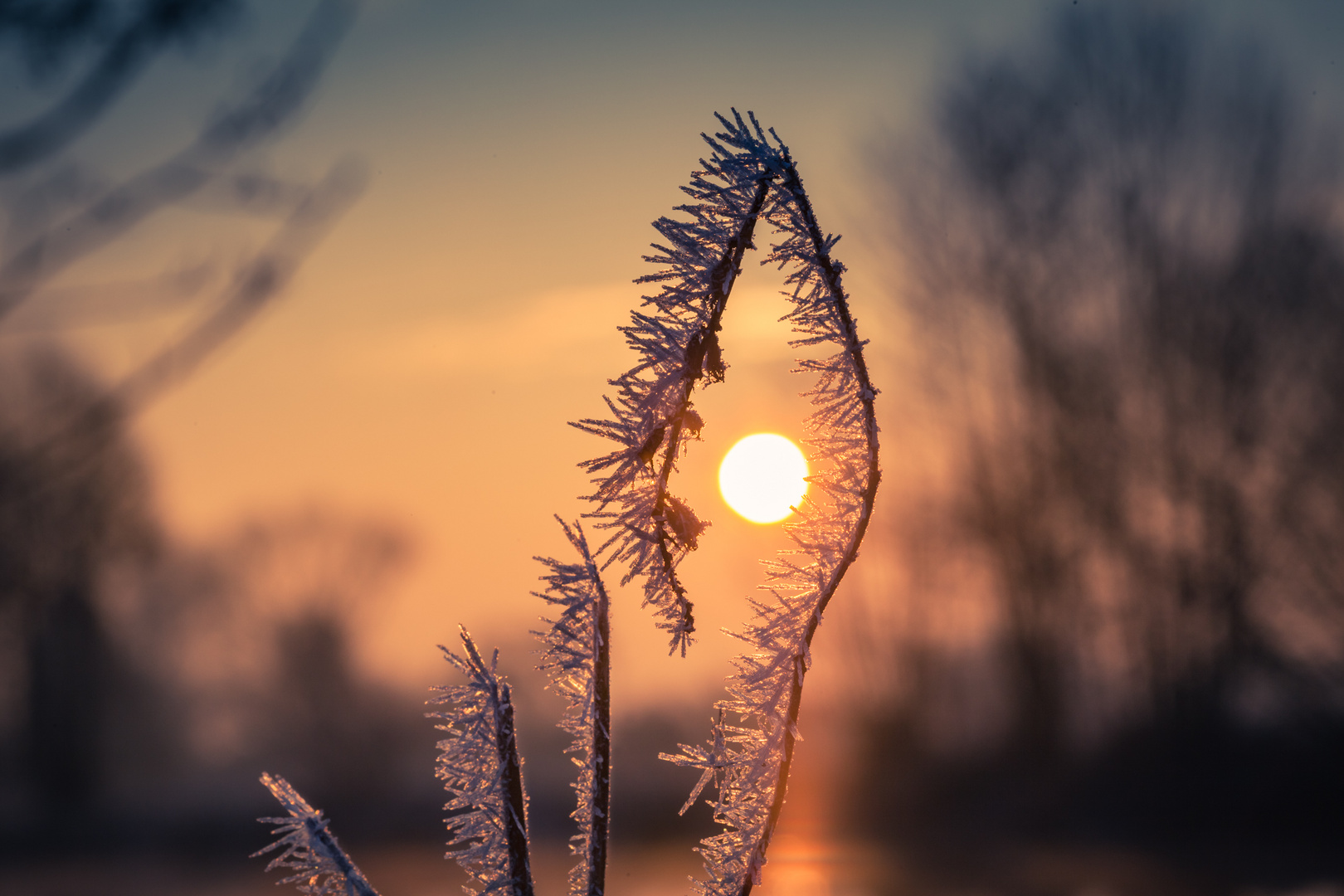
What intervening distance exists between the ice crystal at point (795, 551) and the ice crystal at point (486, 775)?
19 centimetres

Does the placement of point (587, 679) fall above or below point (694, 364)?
below

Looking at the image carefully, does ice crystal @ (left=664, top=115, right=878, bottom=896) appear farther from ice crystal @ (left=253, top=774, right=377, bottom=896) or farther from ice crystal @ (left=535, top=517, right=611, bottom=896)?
ice crystal @ (left=253, top=774, right=377, bottom=896)

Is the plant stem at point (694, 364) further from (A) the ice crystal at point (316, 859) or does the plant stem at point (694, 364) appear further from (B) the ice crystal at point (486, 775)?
(A) the ice crystal at point (316, 859)

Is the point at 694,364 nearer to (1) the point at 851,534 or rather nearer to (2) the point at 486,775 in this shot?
(1) the point at 851,534

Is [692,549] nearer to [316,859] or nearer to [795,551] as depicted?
[795,551]

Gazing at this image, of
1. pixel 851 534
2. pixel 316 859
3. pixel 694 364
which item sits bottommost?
pixel 316 859

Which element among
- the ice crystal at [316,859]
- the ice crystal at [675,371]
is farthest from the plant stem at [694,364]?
the ice crystal at [316,859]

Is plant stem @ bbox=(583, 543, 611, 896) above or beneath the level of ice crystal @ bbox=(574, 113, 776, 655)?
beneath

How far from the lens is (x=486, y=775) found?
0.99 meters

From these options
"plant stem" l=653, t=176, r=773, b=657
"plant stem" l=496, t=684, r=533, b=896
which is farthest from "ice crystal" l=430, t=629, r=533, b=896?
"plant stem" l=653, t=176, r=773, b=657

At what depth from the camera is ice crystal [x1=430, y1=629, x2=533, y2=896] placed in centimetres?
97

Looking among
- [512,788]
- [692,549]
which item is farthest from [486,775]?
[692,549]

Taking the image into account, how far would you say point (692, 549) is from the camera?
3.08 feet

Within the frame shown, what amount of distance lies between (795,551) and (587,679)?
10.3 inches
